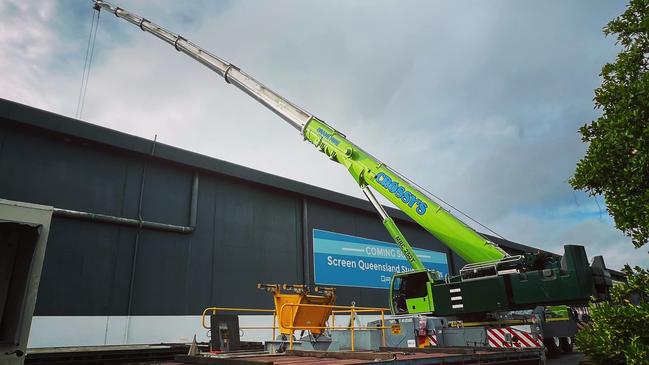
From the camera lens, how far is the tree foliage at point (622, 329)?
4.10m

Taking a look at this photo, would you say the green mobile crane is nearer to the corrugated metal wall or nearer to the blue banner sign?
the corrugated metal wall

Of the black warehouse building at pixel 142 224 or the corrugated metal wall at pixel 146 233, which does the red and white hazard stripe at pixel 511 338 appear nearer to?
the black warehouse building at pixel 142 224

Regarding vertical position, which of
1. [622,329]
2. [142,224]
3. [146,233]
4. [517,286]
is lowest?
[622,329]

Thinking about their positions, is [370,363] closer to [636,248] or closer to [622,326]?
[622,326]

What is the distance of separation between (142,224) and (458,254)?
11.0 metres

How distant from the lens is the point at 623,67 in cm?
487

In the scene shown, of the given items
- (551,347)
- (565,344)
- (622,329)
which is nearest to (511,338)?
(551,347)

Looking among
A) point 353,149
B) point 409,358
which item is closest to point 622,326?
point 409,358

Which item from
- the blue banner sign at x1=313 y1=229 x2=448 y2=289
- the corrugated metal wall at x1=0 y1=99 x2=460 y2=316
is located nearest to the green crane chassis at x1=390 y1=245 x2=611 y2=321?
the corrugated metal wall at x1=0 y1=99 x2=460 y2=316

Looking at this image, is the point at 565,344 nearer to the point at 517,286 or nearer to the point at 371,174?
the point at 517,286

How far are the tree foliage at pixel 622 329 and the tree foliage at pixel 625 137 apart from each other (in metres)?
0.48

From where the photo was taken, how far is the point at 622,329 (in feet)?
14.1

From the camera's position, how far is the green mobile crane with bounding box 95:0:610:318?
8.77 m

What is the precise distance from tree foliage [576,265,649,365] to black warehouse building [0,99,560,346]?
1378 centimetres
